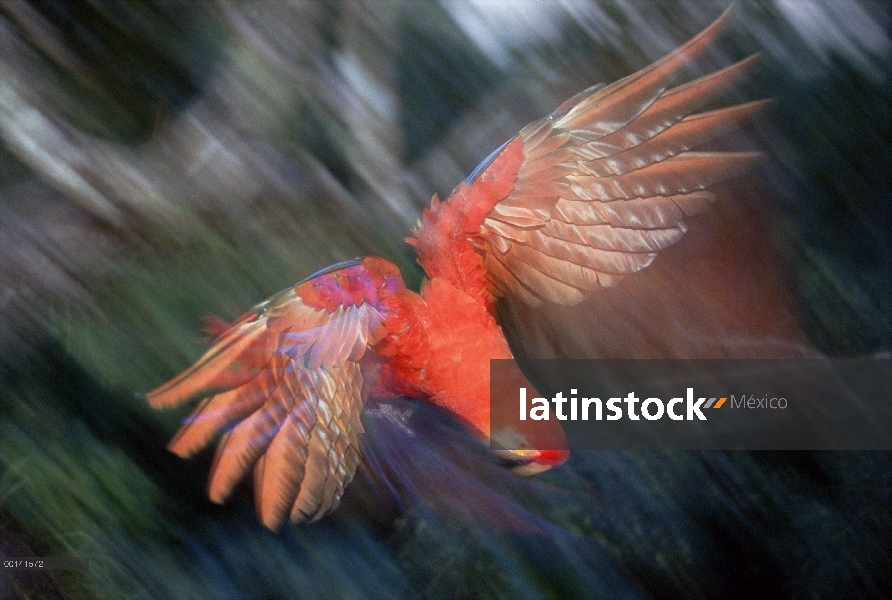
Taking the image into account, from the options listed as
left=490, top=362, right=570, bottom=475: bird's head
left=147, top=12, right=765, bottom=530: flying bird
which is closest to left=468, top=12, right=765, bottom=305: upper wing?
left=147, top=12, right=765, bottom=530: flying bird

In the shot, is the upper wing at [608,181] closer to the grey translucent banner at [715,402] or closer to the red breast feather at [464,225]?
the red breast feather at [464,225]

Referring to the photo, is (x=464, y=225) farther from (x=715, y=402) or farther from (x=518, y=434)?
(x=715, y=402)

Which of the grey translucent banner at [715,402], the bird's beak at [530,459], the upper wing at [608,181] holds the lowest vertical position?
the grey translucent banner at [715,402]

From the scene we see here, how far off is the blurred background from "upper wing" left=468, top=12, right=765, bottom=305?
0.11ft

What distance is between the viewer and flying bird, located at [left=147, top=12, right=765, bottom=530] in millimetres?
618

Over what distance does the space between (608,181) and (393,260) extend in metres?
0.25

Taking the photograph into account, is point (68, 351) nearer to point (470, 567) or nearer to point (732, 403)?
point (470, 567)

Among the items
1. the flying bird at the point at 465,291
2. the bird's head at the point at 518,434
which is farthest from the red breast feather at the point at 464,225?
the bird's head at the point at 518,434

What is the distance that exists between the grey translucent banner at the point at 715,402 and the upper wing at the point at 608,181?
12 cm

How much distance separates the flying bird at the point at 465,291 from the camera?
2.03 ft

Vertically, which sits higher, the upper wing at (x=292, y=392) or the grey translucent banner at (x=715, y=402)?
the upper wing at (x=292, y=392)

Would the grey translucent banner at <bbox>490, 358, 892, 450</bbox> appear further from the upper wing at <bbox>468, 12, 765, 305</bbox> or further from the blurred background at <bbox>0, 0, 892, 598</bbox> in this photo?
the upper wing at <bbox>468, 12, 765, 305</bbox>

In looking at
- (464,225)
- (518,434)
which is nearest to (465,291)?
(464,225)

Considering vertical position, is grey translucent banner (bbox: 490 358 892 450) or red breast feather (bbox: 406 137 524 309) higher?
red breast feather (bbox: 406 137 524 309)
